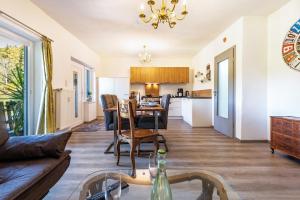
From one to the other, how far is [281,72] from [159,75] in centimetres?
477

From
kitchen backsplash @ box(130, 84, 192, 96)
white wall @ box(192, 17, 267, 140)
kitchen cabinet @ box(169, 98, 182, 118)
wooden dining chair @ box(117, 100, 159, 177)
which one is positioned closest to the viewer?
wooden dining chair @ box(117, 100, 159, 177)

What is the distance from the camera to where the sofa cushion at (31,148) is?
1.46 metres

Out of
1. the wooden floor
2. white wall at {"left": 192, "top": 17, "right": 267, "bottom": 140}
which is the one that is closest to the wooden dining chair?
the wooden floor

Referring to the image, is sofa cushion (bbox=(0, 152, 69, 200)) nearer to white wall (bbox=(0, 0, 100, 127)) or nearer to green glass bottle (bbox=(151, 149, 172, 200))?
green glass bottle (bbox=(151, 149, 172, 200))

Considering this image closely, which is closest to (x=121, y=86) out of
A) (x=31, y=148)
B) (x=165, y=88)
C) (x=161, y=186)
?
(x=165, y=88)

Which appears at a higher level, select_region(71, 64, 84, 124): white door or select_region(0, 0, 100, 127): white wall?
select_region(0, 0, 100, 127): white wall

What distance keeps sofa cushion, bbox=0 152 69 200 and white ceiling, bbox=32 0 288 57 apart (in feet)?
8.75

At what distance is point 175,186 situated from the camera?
4.32 ft

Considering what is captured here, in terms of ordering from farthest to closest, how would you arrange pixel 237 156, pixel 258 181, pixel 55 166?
pixel 237 156, pixel 258 181, pixel 55 166

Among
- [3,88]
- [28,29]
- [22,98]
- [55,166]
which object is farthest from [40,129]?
[55,166]

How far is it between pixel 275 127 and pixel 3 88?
169 inches

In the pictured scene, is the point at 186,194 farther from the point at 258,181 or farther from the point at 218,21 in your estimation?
the point at 218,21

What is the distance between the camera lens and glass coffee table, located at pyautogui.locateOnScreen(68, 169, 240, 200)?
1.14 metres

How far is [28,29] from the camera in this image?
10.4ft
